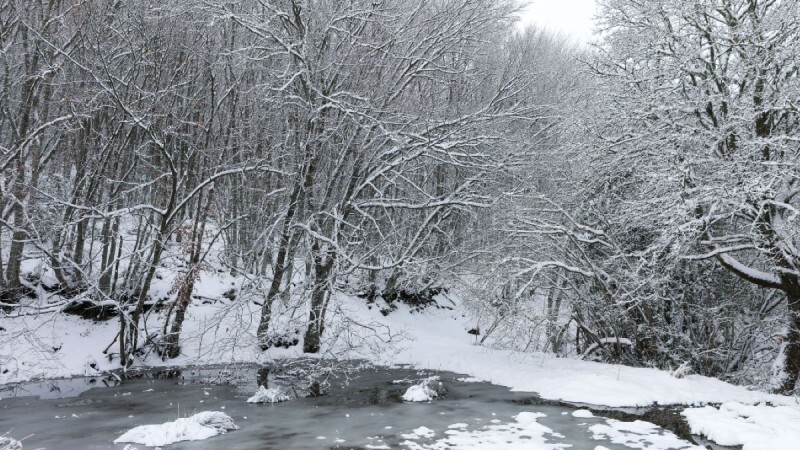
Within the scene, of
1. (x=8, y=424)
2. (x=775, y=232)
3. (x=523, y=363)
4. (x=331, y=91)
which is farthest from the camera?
(x=331, y=91)

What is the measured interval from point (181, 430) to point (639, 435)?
25.2 ft

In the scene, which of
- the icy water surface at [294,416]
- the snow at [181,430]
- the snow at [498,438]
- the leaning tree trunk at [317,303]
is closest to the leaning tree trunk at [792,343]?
the icy water surface at [294,416]

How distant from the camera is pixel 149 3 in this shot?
16.9 metres

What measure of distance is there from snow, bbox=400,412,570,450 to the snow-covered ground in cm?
10

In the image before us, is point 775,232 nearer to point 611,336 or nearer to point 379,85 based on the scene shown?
point 611,336

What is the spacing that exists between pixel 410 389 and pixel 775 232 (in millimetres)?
8590

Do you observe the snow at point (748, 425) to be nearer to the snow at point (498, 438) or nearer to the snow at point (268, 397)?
the snow at point (498, 438)

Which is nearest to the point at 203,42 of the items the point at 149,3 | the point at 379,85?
the point at 149,3

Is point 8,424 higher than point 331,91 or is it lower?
lower

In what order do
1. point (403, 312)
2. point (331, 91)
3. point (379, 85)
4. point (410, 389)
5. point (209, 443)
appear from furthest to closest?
point (403, 312), point (379, 85), point (331, 91), point (410, 389), point (209, 443)

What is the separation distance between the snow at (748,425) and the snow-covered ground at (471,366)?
2 cm

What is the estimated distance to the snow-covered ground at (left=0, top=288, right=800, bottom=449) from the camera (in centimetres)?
1020

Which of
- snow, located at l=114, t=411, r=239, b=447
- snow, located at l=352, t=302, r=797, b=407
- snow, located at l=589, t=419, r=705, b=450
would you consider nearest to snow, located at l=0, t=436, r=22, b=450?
snow, located at l=114, t=411, r=239, b=447

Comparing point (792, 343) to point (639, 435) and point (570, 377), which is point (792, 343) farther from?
point (639, 435)
